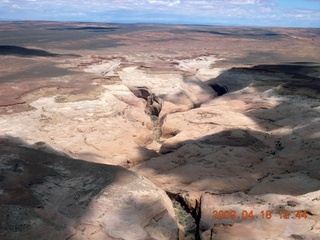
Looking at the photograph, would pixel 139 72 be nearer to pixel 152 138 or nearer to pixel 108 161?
pixel 152 138

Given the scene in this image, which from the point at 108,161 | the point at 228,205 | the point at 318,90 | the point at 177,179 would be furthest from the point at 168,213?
the point at 318,90

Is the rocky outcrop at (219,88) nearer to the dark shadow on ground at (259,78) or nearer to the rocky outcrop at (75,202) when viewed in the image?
the dark shadow on ground at (259,78)

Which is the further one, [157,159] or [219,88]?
[219,88]

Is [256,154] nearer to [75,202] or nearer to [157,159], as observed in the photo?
[157,159]

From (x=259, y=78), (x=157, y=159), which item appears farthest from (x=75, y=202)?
(x=259, y=78)
